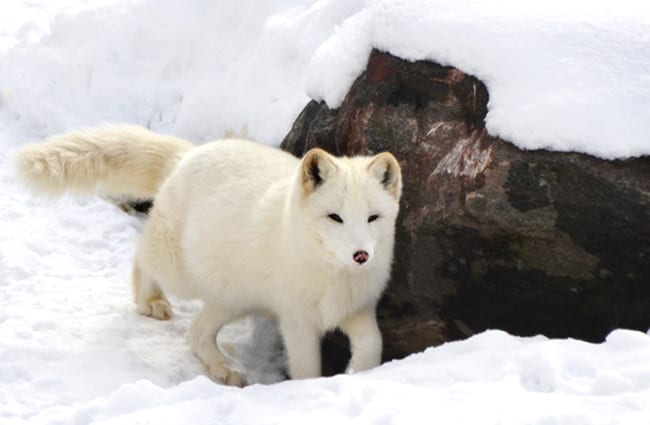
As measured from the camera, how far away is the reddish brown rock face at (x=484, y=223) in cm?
416

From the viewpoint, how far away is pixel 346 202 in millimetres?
4105

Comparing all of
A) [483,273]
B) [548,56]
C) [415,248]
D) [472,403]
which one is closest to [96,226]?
[415,248]

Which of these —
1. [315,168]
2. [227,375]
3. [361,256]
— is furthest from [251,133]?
[361,256]

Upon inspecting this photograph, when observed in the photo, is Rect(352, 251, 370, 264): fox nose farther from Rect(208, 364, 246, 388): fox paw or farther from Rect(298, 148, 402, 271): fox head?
Rect(208, 364, 246, 388): fox paw

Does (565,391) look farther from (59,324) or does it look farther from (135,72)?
(135,72)

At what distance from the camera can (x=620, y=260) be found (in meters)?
4.18

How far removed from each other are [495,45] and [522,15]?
0.27 meters

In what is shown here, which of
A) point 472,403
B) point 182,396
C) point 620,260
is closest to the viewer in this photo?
point 472,403

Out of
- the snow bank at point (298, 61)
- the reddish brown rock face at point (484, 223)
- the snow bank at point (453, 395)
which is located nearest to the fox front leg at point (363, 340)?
the reddish brown rock face at point (484, 223)

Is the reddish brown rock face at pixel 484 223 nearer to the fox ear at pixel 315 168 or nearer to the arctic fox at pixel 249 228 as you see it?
the arctic fox at pixel 249 228

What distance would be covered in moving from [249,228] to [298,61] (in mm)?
2448

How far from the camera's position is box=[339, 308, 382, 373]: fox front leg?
4375mm

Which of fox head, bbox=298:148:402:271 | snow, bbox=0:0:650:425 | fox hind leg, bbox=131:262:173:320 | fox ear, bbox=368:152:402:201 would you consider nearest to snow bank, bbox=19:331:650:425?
snow, bbox=0:0:650:425

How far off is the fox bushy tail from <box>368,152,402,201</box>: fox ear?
63.7 inches
